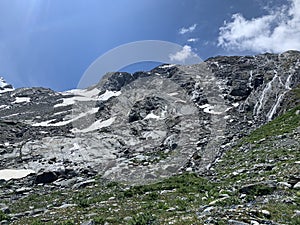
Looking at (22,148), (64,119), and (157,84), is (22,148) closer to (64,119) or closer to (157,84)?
(64,119)

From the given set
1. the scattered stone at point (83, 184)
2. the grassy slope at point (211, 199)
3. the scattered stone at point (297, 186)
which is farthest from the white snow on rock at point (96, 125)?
the scattered stone at point (297, 186)

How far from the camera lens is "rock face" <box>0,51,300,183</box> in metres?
37.3

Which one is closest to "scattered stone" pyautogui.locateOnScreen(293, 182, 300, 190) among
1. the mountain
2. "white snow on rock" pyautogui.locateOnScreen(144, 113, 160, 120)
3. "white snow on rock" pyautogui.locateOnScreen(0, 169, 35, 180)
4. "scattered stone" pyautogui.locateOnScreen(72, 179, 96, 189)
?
the mountain

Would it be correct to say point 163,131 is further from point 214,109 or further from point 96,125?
point 96,125

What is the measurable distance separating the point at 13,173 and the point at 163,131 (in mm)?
31926

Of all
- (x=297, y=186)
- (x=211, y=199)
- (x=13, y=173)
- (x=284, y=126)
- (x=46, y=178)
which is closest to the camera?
(x=297, y=186)

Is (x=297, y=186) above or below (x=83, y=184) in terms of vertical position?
below

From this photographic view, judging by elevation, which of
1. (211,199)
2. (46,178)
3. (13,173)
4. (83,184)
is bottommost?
(211,199)

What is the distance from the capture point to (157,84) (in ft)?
515

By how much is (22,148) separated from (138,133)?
80.8 feet

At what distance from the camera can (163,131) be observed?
6719cm

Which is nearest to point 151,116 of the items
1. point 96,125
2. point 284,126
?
point 96,125

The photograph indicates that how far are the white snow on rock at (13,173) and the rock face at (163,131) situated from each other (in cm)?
159

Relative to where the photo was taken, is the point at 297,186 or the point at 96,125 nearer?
the point at 297,186
